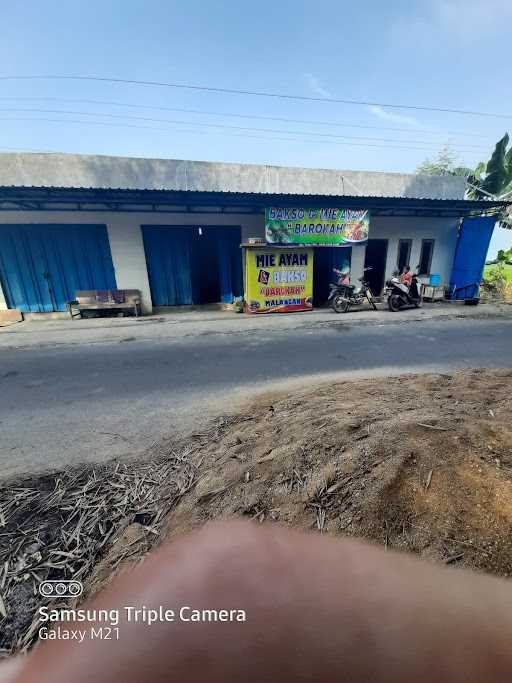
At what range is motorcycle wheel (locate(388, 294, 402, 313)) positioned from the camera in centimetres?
1033

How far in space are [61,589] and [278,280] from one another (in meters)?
9.66

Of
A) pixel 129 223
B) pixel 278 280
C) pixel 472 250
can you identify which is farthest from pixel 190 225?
pixel 472 250

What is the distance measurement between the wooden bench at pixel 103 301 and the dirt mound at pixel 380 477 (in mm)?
8634

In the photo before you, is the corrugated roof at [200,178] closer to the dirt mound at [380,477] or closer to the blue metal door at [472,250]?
the blue metal door at [472,250]

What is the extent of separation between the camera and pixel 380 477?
223cm

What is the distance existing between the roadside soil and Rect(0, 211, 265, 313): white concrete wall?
914 centimetres

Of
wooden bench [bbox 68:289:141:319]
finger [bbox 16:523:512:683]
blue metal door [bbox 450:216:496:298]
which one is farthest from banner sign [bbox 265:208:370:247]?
finger [bbox 16:523:512:683]

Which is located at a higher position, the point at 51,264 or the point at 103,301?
the point at 51,264

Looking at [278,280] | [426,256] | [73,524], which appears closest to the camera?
[73,524]

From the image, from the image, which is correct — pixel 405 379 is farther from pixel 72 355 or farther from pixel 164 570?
pixel 72 355

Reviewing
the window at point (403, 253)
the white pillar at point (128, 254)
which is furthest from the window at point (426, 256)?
the white pillar at point (128, 254)

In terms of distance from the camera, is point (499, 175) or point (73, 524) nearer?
point (73, 524)

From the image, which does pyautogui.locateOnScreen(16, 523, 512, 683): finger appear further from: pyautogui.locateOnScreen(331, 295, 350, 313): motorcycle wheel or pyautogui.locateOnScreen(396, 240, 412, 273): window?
pyautogui.locateOnScreen(396, 240, 412, 273): window

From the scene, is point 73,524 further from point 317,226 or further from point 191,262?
point 317,226
